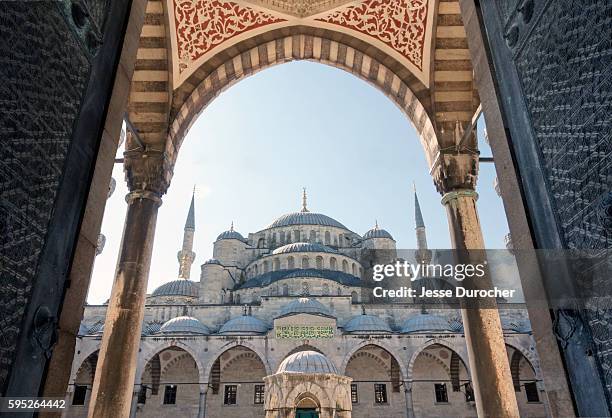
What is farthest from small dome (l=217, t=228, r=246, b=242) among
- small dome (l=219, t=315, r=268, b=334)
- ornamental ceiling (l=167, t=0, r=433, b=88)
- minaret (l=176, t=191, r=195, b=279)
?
ornamental ceiling (l=167, t=0, r=433, b=88)

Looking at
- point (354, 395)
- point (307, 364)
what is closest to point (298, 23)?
point (307, 364)

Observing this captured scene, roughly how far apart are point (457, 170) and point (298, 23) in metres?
3.78

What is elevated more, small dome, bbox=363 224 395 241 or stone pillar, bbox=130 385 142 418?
small dome, bbox=363 224 395 241

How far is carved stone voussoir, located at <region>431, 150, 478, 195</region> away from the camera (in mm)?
6643

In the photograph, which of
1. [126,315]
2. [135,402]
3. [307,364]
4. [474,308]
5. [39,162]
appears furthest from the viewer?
[135,402]

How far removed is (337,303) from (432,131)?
72.6ft

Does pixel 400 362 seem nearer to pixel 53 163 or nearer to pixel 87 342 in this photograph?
pixel 87 342

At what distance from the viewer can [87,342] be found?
75.0 ft

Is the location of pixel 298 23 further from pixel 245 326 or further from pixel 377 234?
pixel 377 234

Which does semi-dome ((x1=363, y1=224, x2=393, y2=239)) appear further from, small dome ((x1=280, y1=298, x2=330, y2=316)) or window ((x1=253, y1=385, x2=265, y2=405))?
window ((x1=253, y1=385, x2=265, y2=405))

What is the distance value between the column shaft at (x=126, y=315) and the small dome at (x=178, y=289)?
85.7 ft

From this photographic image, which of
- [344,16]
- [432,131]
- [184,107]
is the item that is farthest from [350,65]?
[184,107]

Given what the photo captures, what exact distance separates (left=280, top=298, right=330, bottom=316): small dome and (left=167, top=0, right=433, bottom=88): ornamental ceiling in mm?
18670

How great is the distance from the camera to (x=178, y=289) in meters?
31.4
